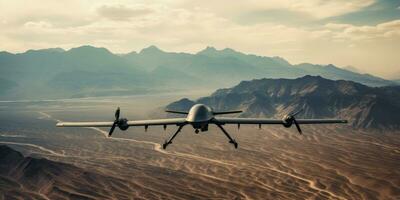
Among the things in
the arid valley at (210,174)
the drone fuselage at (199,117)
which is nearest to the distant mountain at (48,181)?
the arid valley at (210,174)

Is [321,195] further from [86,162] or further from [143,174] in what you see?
[86,162]

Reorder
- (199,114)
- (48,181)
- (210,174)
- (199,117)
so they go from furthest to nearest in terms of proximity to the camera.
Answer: (210,174) → (48,181) → (199,114) → (199,117)

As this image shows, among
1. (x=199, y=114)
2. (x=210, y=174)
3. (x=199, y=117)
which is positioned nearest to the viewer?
(x=199, y=117)

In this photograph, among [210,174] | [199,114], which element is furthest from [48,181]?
[199,114]

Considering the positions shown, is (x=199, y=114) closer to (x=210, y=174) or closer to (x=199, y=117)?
(x=199, y=117)

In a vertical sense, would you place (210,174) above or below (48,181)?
above

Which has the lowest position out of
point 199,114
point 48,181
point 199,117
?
point 48,181

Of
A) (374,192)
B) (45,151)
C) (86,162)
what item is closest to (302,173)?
(374,192)

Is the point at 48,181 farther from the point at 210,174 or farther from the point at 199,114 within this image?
the point at 199,114

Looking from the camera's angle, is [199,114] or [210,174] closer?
[199,114]
